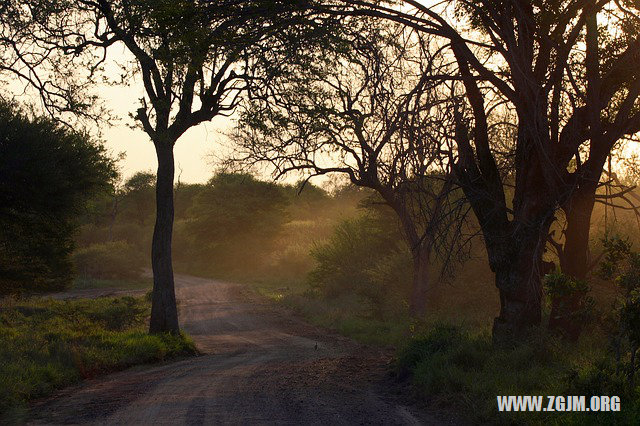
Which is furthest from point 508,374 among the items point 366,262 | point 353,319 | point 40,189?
point 366,262

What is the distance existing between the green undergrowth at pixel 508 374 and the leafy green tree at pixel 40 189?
1289cm

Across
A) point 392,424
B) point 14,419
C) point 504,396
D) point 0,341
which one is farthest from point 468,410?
point 0,341

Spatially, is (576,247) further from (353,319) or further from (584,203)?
(353,319)

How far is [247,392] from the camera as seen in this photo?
8992mm

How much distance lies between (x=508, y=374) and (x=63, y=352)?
25.7 feet

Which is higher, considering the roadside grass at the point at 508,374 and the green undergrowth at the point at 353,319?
the roadside grass at the point at 508,374

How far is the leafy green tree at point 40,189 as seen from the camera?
1783 cm

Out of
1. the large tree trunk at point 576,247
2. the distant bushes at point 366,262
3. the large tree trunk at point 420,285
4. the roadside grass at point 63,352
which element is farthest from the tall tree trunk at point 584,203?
the distant bushes at point 366,262

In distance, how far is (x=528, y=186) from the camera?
1010 centimetres

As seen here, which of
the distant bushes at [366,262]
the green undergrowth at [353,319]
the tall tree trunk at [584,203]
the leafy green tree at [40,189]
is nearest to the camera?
the tall tree trunk at [584,203]

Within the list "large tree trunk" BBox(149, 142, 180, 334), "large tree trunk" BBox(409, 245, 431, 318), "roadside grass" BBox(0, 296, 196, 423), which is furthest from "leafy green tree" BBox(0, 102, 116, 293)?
"large tree trunk" BBox(409, 245, 431, 318)

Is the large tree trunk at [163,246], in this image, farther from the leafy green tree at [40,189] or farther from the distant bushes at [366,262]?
the distant bushes at [366,262]

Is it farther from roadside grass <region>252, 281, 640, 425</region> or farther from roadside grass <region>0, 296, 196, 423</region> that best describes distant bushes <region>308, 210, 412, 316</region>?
roadside grass <region>252, 281, 640, 425</region>

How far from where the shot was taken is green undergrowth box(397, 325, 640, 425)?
657 cm
